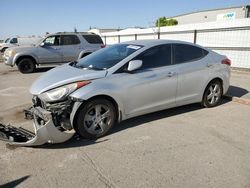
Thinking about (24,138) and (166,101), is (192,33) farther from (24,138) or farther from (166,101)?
(24,138)

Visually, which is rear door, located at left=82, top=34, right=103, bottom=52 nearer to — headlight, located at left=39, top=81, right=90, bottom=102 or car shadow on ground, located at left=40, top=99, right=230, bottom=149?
car shadow on ground, located at left=40, top=99, right=230, bottom=149

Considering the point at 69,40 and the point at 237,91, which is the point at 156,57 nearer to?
the point at 237,91

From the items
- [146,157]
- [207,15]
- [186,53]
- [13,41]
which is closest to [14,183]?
[146,157]

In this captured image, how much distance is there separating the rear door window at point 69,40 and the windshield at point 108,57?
7.93 metres

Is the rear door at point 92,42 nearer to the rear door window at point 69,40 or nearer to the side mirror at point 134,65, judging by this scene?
the rear door window at point 69,40

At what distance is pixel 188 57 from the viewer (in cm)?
535

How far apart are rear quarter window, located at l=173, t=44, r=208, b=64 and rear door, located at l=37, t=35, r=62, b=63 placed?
8.62m

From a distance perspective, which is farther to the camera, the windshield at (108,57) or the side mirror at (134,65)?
the windshield at (108,57)

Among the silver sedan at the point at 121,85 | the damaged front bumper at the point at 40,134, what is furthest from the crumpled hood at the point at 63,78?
the damaged front bumper at the point at 40,134

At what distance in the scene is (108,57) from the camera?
493 cm

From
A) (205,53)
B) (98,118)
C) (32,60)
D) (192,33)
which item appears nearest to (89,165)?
(98,118)

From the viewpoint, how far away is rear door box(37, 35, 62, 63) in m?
12.3

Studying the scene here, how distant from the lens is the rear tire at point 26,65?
39.5ft

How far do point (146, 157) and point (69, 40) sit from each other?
10.4 meters
